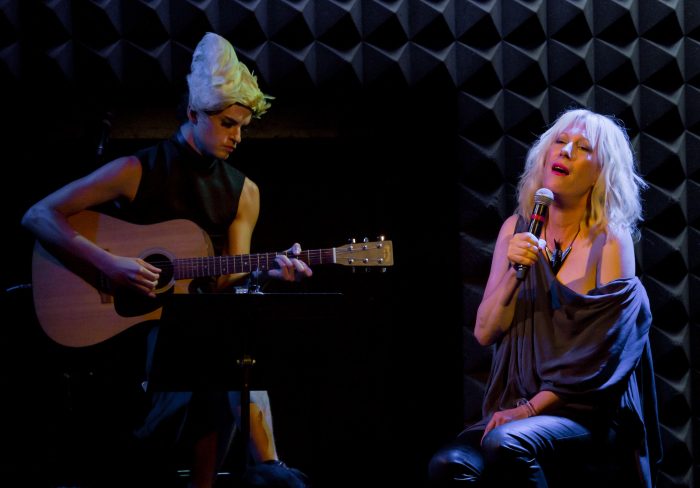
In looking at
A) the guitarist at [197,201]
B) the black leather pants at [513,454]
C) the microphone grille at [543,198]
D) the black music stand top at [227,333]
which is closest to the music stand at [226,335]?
the black music stand top at [227,333]

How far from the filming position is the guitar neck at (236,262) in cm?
325

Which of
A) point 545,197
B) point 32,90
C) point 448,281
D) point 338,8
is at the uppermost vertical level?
point 338,8

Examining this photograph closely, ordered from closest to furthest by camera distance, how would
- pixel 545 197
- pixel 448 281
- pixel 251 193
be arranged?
1. pixel 545 197
2. pixel 251 193
3. pixel 448 281

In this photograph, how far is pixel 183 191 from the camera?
138 inches

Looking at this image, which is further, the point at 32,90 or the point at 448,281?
the point at 448,281

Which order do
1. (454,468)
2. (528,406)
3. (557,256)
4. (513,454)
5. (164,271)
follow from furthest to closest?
(164,271)
(557,256)
(528,406)
(454,468)
(513,454)

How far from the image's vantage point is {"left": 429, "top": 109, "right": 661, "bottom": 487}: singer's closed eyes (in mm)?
2537

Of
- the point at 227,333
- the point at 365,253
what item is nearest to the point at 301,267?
the point at 365,253

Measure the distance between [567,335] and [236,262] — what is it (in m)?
1.44

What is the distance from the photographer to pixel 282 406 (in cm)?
403

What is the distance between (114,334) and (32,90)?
1.37m

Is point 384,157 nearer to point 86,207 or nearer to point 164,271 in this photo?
point 164,271

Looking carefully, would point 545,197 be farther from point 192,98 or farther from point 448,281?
point 192,98

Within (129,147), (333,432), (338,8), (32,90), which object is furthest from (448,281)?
(32,90)
